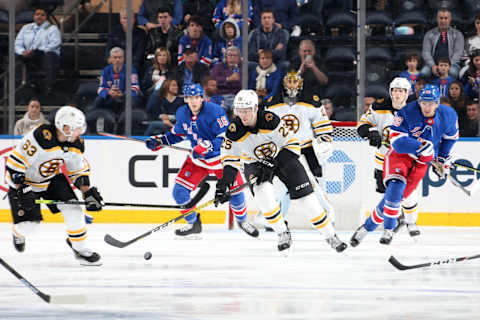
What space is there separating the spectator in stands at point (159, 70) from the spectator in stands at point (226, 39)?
47 cm

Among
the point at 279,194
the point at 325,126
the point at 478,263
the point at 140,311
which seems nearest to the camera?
the point at 140,311

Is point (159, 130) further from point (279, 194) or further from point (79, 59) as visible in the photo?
point (279, 194)

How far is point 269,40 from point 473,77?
6.46 ft

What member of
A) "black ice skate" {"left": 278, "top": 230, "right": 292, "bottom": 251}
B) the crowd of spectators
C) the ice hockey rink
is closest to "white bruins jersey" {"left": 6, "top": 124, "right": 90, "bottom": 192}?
the ice hockey rink

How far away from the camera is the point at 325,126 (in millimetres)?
7480

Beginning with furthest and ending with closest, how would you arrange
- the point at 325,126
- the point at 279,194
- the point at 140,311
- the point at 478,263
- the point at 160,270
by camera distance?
the point at 279,194
the point at 325,126
the point at 478,263
the point at 160,270
the point at 140,311

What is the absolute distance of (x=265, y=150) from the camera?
6.34 m

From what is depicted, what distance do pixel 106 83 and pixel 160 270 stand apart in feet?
13.8

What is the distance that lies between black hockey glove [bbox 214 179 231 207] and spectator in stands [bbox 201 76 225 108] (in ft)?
10.5

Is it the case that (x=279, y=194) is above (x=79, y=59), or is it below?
below

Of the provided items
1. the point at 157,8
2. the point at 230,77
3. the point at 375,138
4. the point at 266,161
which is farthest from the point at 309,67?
the point at 266,161

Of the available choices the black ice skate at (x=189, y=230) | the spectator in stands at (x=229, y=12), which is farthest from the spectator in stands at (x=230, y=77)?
the black ice skate at (x=189, y=230)

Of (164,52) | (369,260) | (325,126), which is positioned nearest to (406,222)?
(325,126)

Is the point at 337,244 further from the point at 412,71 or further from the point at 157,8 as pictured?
the point at 157,8
